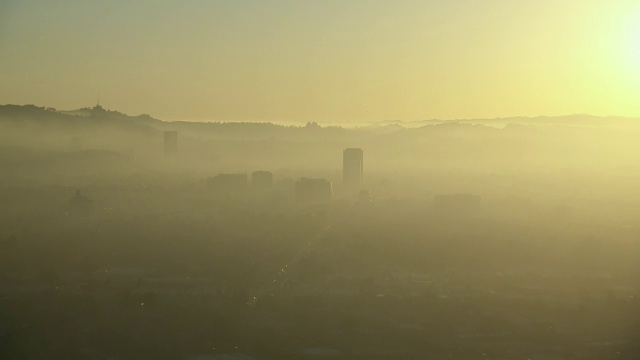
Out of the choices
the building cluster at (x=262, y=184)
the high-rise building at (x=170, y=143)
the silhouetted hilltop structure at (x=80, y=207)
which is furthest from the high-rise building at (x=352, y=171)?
the high-rise building at (x=170, y=143)

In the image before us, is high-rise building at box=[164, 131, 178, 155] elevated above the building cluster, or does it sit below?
above

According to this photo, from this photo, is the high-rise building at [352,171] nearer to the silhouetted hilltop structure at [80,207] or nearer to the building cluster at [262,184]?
the building cluster at [262,184]

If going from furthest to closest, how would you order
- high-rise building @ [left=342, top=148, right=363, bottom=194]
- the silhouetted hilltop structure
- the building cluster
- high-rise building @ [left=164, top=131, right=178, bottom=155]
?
high-rise building @ [left=164, top=131, right=178, bottom=155]
high-rise building @ [left=342, top=148, right=363, bottom=194]
the building cluster
the silhouetted hilltop structure

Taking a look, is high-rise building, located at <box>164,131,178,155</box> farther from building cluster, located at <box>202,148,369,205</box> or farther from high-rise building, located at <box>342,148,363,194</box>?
high-rise building, located at <box>342,148,363,194</box>

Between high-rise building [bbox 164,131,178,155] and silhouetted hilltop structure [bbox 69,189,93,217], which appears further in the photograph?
high-rise building [bbox 164,131,178,155]

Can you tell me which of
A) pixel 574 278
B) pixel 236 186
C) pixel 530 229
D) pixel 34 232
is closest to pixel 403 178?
pixel 236 186

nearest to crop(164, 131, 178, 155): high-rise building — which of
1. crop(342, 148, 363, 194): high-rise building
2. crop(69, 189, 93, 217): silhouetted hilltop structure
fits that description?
crop(342, 148, 363, 194): high-rise building

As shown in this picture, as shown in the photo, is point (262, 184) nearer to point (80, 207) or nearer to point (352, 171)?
point (352, 171)
